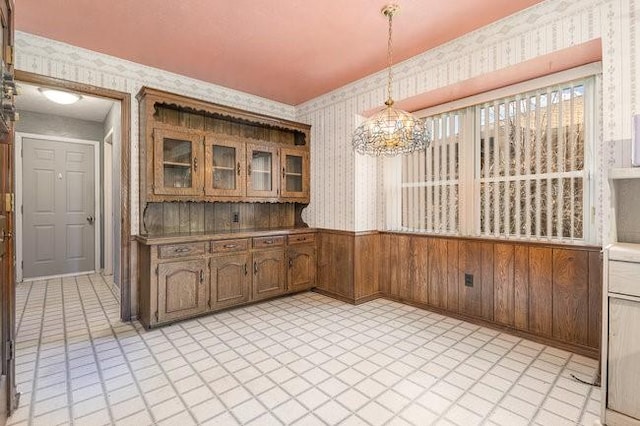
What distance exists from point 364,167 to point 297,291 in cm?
181

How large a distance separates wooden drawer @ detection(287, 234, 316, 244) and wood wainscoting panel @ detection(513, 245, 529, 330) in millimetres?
2314

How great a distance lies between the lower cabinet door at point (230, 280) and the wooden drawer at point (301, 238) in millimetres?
612

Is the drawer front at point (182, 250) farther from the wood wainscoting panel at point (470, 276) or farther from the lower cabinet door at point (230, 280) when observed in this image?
the wood wainscoting panel at point (470, 276)

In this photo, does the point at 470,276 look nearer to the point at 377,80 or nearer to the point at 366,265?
the point at 366,265

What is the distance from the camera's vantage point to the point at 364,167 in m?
3.84

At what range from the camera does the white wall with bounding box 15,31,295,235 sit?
2.72 metres

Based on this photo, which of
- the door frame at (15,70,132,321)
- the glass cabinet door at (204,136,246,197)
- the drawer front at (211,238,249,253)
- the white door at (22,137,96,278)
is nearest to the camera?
the door frame at (15,70,132,321)

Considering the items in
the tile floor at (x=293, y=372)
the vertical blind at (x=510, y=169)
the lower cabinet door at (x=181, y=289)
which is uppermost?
the vertical blind at (x=510, y=169)

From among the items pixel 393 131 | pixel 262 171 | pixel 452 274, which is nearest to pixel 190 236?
pixel 262 171

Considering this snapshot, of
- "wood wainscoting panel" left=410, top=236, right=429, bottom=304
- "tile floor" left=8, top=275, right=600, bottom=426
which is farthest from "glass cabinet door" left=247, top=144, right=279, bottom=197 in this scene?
"wood wainscoting panel" left=410, top=236, right=429, bottom=304

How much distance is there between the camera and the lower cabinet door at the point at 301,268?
397 centimetres

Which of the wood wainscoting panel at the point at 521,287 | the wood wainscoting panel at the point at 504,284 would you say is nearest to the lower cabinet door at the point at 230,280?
the wood wainscoting panel at the point at 504,284

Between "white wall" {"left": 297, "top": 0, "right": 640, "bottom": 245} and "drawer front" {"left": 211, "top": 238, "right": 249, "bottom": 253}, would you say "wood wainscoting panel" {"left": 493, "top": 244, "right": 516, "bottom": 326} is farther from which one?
"drawer front" {"left": 211, "top": 238, "right": 249, "bottom": 253}

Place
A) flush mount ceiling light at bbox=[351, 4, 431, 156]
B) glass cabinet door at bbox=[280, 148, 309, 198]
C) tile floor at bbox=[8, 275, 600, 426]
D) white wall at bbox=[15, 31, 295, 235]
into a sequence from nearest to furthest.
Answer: tile floor at bbox=[8, 275, 600, 426] → flush mount ceiling light at bbox=[351, 4, 431, 156] → white wall at bbox=[15, 31, 295, 235] → glass cabinet door at bbox=[280, 148, 309, 198]
